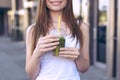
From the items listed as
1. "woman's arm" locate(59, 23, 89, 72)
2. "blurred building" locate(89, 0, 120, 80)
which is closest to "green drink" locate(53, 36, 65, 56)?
"woman's arm" locate(59, 23, 89, 72)

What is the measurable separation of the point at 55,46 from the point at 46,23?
24cm

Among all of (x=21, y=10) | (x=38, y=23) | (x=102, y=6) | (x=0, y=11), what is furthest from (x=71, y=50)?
(x=0, y=11)

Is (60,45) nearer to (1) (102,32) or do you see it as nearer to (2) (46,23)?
(2) (46,23)

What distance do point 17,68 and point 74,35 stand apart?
355 inches

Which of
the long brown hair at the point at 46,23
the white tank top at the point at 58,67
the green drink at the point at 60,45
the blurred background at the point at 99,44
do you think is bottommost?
the blurred background at the point at 99,44

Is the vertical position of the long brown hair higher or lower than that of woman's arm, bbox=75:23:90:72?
higher

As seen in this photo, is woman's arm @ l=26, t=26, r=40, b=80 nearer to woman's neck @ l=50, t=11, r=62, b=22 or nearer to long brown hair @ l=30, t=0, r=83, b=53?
long brown hair @ l=30, t=0, r=83, b=53

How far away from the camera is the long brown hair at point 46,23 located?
7.39ft

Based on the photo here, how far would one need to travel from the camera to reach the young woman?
2143 mm

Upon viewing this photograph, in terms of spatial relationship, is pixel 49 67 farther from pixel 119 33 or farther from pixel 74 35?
pixel 119 33

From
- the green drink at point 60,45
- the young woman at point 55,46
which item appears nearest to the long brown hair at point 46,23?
the young woman at point 55,46

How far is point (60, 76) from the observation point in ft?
7.17

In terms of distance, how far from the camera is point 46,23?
227cm

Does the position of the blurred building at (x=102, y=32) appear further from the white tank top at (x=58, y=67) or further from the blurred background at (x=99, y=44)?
the white tank top at (x=58, y=67)
